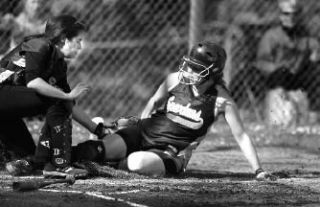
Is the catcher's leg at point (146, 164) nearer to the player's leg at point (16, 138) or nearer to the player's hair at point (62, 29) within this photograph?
the player's leg at point (16, 138)

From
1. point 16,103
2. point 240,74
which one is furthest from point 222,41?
point 16,103

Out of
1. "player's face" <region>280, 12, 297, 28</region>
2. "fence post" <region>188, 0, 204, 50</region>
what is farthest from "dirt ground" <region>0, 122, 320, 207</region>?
"player's face" <region>280, 12, 297, 28</region>

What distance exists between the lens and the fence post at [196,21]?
36.8 ft

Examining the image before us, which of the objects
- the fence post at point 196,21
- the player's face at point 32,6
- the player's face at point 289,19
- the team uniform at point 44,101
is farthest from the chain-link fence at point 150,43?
the team uniform at point 44,101

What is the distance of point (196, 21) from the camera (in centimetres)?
1125

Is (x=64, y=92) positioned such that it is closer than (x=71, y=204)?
No

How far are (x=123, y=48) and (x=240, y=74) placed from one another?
1.67 metres

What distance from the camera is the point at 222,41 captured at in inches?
487

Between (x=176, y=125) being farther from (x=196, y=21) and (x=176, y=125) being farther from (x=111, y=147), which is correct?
(x=196, y=21)

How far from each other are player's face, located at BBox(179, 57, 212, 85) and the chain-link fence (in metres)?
4.07

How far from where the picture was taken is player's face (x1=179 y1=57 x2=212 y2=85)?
7391mm

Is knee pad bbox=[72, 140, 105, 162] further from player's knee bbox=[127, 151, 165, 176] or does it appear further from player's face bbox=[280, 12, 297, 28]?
player's face bbox=[280, 12, 297, 28]

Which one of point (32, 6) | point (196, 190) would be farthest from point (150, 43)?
point (196, 190)

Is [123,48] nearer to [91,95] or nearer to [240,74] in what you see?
[91,95]
